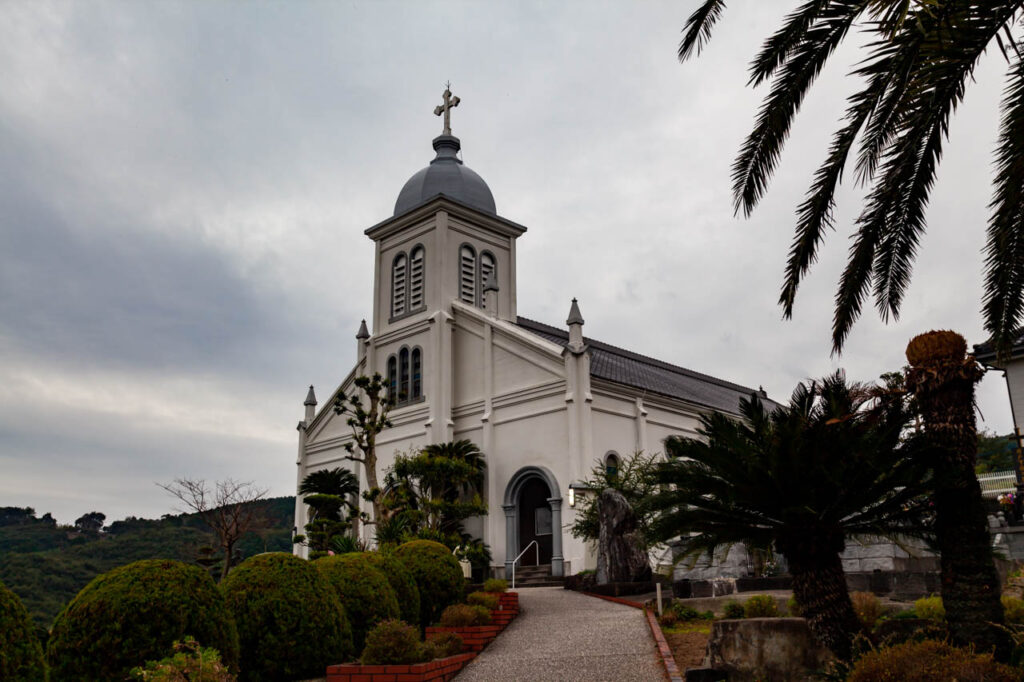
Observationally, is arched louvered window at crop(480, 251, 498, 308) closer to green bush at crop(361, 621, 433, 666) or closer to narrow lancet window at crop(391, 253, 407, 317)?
narrow lancet window at crop(391, 253, 407, 317)

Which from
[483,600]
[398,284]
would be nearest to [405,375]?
[398,284]

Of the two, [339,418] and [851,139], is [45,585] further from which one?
[851,139]

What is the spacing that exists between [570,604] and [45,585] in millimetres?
17954

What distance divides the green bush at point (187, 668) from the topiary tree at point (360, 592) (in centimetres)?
357

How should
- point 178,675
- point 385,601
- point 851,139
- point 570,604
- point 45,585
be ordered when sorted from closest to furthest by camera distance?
point 178,675 < point 851,139 < point 385,601 < point 570,604 < point 45,585

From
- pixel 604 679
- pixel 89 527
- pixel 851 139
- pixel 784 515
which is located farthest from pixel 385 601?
pixel 89 527

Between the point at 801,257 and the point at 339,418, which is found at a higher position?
the point at 339,418

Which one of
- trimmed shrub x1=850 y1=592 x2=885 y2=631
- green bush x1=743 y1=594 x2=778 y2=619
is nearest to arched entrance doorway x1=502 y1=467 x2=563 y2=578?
green bush x1=743 y1=594 x2=778 y2=619

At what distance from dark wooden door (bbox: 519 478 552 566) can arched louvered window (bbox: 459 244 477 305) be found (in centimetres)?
950

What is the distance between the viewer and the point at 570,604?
63.7ft

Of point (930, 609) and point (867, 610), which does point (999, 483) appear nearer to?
point (930, 609)

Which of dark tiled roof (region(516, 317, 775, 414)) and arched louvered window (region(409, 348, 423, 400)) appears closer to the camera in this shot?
dark tiled roof (region(516, 317, 775, 414))

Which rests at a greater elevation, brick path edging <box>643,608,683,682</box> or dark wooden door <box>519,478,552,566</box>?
dark wooden door <box>519,478,552,566</box>

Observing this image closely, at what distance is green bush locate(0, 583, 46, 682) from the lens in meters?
6.21
